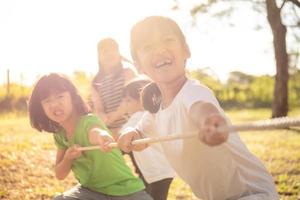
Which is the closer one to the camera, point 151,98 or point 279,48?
point 151,98

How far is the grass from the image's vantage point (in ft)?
20.7

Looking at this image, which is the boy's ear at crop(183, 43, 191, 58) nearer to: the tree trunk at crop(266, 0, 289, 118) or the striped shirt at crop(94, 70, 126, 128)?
the striped shirt at crop(94, 70, 126, 128)

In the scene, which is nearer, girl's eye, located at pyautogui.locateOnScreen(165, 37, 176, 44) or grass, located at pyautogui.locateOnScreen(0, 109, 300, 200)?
girl's eye, located at pyautogui.locateOnScreen(165, 37, 176, 44)

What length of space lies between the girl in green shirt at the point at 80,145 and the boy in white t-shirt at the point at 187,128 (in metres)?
0.59

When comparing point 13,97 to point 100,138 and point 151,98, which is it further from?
point 151,98

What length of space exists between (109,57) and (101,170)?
9.29 ft

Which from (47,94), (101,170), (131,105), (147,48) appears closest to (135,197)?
Answer: (101,170)

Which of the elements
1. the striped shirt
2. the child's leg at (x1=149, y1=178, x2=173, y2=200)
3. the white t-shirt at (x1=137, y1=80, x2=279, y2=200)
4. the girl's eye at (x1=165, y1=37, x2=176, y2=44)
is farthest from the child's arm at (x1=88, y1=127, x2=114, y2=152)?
the striped shirt

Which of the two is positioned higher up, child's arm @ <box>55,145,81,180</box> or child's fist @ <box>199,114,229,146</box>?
child's fist @ <box>199,114,229,146</box>

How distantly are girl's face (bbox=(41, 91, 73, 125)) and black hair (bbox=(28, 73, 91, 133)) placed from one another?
35mm

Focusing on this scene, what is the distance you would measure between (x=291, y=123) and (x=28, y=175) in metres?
6.17

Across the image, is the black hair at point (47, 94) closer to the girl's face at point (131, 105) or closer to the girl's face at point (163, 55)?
the girl's face at point (163, 55)

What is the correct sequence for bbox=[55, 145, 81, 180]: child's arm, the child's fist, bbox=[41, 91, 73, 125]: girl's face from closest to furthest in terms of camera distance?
the child's fist < bbox=[55, 145, 81, 180]: child's arm < bbox=[41, 91, 73, 125]: girl's face

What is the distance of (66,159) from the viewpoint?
352 centimetres
